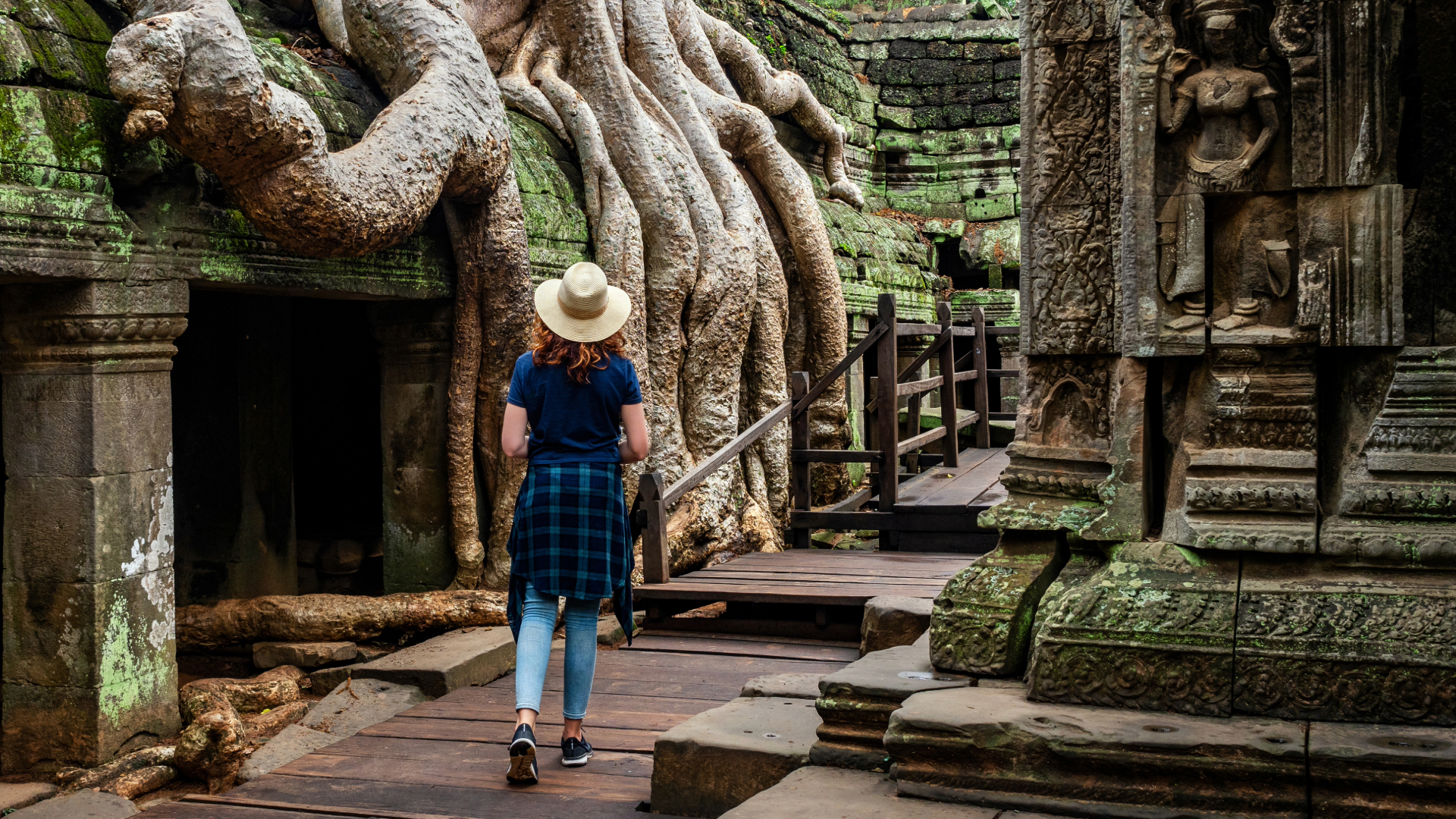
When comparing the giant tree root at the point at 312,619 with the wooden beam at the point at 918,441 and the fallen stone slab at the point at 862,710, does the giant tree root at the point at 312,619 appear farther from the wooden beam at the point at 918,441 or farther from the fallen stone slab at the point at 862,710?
the wooden beam at the point at 918,441

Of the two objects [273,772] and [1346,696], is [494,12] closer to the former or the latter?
[273,772]

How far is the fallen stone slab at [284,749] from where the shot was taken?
14.0 ft

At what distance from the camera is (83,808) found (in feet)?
13.1

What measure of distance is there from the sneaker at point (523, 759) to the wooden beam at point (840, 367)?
4.49 metres

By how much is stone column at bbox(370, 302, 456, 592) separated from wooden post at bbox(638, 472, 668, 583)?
962mm

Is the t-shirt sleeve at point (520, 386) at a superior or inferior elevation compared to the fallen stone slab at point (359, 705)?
superior

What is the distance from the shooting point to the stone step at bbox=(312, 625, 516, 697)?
16.5 feet

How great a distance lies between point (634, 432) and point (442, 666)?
5.74 ft

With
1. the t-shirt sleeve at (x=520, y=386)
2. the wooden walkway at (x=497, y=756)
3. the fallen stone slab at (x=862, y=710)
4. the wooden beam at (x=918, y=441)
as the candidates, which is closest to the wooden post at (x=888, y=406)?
the wooden beam at (x=918, y=441)

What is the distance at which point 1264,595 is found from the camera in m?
2.97

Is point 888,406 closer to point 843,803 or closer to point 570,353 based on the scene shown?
point 570,353

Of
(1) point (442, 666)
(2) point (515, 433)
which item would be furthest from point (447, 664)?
(2) point (515, 433)

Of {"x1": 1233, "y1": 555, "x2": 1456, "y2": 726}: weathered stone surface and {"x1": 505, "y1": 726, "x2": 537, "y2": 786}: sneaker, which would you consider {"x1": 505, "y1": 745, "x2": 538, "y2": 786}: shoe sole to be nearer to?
{"x1": 505, "y1": 726, "x2": 537, "y2": 786}: sneaker

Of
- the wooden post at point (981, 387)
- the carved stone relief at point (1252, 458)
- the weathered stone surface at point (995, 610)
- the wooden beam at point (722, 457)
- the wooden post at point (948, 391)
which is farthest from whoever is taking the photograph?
the wooden post at point (981, 387)
